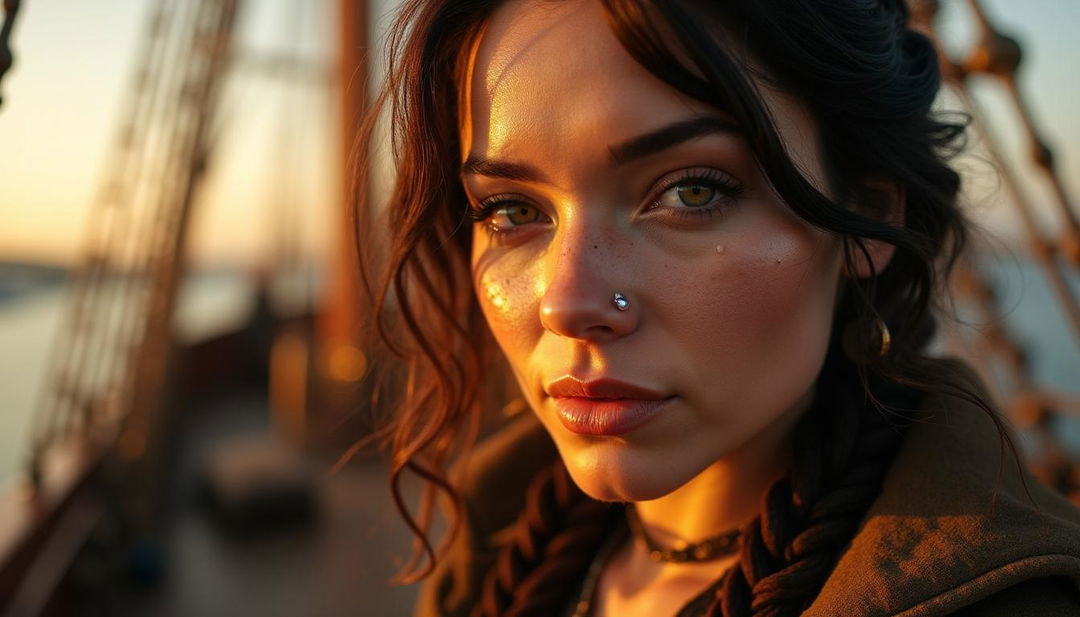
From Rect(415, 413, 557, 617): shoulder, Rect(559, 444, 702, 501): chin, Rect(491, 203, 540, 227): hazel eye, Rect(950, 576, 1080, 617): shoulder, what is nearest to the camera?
Rect(950, 576, 1080, 617): shoulder

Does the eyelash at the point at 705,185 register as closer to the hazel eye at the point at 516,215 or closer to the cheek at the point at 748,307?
the cheek at the point at 748,307

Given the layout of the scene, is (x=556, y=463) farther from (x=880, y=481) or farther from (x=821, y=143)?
(x=821, y=143)

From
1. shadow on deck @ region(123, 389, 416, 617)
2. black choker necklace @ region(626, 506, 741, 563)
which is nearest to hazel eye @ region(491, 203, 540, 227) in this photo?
black choker necklace @ region(626, 506, 741, 563)

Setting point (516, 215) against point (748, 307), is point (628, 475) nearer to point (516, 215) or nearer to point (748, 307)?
point (748, 307)

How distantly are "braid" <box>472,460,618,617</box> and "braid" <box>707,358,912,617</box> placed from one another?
36 cm

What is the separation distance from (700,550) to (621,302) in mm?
506

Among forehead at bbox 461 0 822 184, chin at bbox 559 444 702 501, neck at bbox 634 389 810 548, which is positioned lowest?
neck at bbox 634 389 810 548

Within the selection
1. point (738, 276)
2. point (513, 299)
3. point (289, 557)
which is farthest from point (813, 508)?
point (289, 557)

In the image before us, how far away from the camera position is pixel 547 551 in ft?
4.87

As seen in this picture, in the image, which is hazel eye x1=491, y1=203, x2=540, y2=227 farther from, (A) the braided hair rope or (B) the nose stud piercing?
(A) the braided hair rope

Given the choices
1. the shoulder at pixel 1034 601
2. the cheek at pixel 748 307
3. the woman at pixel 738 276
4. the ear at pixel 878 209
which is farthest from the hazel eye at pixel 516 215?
the shoulder at pixel 1034 601

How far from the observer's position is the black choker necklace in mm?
1238

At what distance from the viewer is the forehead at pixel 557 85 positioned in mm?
945

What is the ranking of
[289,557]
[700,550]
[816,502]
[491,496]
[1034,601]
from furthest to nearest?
[289,557] < [491,496] < [700,550] < [816,502] < [1034,601]
